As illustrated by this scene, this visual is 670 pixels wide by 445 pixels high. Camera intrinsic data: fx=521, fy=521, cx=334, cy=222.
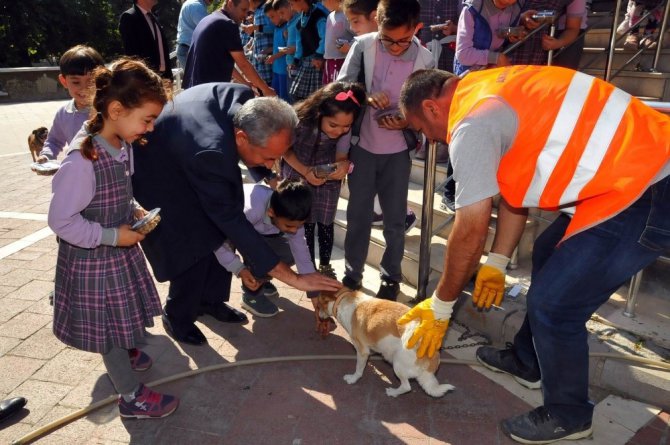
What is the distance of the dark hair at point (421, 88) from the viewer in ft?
7.63

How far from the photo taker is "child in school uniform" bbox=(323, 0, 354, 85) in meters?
4.55

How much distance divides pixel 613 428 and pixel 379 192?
6.67 feet

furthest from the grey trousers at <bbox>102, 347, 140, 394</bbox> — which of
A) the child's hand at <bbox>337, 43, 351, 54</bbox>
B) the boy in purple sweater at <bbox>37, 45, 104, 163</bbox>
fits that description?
the child's hand at <bbox>337, 43, 351, 54</bbox>

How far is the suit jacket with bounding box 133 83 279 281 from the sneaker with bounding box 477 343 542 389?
1.45m

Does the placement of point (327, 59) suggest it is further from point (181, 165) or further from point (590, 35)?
point (590, 35)

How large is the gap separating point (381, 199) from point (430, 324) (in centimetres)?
Answer: 144

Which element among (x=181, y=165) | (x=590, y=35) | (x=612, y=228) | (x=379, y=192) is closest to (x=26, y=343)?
(x=181, y=165)

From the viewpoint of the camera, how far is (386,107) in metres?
3.45

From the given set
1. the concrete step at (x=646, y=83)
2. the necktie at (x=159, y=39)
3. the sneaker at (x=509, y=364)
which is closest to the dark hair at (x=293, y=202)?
the sneaker at (x=509, y=364)

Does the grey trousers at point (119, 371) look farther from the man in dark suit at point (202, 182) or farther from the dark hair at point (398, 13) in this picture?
the dark hair at point (398, 13)

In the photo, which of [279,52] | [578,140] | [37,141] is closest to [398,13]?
[578,140]

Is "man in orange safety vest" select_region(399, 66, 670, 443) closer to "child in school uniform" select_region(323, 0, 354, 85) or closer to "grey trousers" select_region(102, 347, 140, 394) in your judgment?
"grey trousers" select_region(102, 347, 140, 394)

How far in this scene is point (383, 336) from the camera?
9.30 ft

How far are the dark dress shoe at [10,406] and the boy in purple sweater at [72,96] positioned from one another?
4.89 feet
